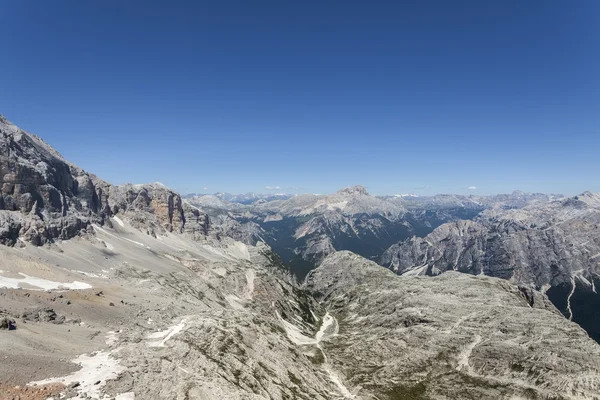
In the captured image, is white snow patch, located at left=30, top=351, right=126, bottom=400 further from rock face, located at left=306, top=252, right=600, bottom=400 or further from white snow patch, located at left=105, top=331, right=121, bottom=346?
rock face, located at left=306, top=252, right=600, bottom=400

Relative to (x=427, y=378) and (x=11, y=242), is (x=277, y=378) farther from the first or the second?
(x=11, y=242)

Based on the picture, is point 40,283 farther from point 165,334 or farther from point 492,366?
point 492,366

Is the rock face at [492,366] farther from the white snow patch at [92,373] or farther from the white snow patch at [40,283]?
the white snow patch at [40,283]

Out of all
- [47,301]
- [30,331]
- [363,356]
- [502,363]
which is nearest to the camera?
[30,331]

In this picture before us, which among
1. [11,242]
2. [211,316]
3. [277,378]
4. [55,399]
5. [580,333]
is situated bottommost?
[580,333]

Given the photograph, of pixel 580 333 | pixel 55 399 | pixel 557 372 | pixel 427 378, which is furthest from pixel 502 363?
pixel 55 399

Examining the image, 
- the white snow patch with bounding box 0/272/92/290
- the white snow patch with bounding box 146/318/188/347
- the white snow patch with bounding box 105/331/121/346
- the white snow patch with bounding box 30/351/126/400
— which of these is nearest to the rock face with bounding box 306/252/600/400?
the white snow patch with bounding box 146/318/188/347

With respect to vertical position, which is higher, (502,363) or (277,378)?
(277,378)

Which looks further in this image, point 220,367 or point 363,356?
point 363,356
